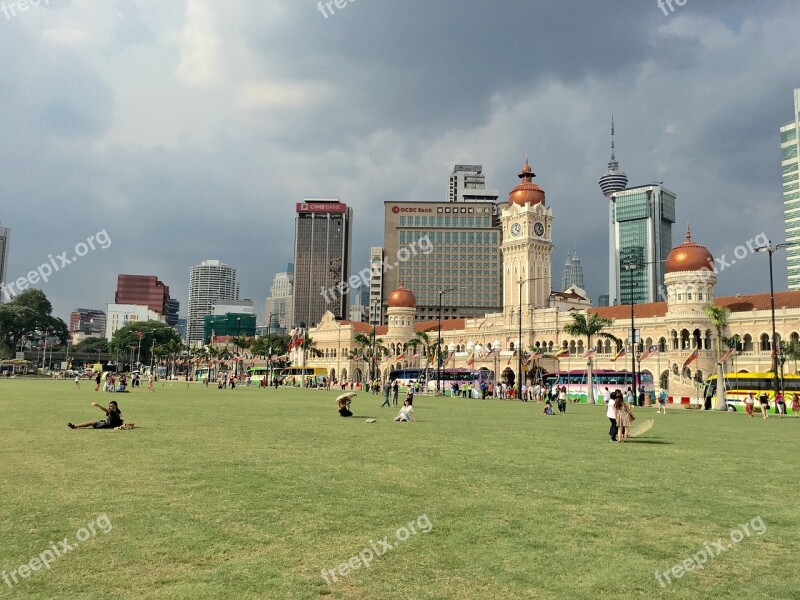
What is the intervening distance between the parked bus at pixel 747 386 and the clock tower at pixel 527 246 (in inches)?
1788

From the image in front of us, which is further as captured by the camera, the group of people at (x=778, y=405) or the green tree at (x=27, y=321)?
the green tree at (x=27, y=321)

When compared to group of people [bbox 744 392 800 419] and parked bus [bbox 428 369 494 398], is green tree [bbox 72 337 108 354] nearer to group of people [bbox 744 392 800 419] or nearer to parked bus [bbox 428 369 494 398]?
parked bus [bbox 428 369 494 398]

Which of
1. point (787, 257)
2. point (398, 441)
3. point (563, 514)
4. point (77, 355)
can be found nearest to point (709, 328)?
point (398, 441)

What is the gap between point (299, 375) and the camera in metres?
97.4

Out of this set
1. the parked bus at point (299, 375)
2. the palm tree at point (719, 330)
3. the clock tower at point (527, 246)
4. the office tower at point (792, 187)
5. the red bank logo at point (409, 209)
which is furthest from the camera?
the red bank logo at point (409, 209)

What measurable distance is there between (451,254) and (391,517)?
170m

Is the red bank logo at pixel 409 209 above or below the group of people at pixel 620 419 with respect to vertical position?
above

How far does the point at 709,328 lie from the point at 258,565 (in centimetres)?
7128

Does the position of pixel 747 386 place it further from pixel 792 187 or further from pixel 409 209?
pixel 409 209

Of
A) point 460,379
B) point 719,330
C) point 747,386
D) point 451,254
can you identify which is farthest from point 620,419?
point 451,254

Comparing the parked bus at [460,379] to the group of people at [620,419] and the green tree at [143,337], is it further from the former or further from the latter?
the green tree at [143,337]

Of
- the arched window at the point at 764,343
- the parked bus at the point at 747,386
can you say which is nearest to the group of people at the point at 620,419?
the parked bus at the point at 747,386

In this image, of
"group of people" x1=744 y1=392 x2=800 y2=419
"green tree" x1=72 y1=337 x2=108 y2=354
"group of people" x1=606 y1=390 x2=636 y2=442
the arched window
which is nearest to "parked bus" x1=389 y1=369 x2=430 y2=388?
the arched window

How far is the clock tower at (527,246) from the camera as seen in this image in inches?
3659
